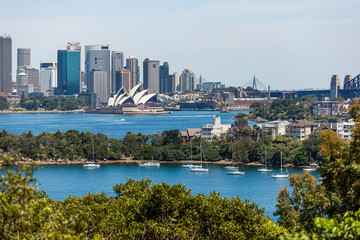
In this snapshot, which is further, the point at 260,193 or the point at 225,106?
the point at 225,106

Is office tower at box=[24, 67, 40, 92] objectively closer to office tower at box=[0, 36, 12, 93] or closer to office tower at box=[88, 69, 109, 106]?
office tower at box=[0, 36, 12, 93]

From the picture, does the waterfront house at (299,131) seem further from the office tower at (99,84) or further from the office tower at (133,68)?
the office tower at (133,68)

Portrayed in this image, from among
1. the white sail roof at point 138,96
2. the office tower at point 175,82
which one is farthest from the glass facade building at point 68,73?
the white sail roof at point 138,96

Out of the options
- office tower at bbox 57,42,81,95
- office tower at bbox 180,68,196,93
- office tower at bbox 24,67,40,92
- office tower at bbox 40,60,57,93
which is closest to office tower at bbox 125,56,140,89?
office tower at bbox 57,42,81,95

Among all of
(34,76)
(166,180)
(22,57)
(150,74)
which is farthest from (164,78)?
(166,180)

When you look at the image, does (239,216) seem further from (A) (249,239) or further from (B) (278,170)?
(B) (278,170)

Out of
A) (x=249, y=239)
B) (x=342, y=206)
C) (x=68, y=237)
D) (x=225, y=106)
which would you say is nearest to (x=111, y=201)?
(x=249, y=239)

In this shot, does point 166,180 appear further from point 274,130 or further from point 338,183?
point 338,183
